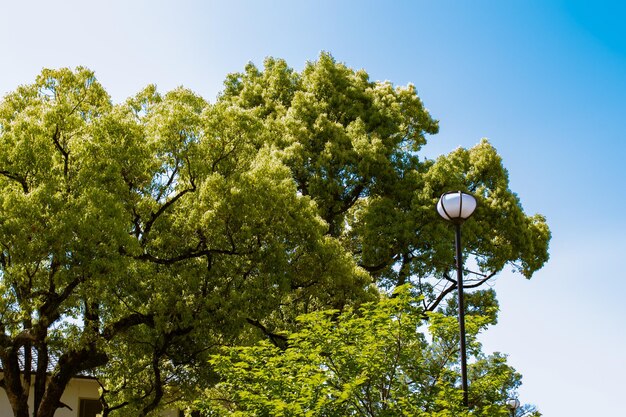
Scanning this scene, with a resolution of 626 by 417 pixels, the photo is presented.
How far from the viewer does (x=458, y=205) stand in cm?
994

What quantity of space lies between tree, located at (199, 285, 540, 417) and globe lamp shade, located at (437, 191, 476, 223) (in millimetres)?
1616

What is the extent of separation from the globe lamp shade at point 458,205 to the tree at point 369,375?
1616mm

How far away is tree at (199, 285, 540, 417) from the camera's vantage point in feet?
34.1

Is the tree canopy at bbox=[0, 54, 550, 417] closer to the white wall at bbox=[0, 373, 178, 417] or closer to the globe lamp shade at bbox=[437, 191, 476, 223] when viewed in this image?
the white wall at bbox=[0, 373, 178, 417]

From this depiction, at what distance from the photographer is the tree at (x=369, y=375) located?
1038 centimetres

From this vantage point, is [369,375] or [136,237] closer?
[369,375]

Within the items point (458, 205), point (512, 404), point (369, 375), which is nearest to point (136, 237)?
point (369, 375)

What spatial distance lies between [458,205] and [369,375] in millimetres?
2919

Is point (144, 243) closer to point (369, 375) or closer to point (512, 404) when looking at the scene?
point (369, 375)

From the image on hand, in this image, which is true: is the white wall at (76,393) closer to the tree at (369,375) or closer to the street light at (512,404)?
the street light at (512,404)

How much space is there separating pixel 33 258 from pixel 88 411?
12.7 metres

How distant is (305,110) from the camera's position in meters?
22.7

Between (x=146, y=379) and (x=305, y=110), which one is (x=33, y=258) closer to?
(x=146, y=379)

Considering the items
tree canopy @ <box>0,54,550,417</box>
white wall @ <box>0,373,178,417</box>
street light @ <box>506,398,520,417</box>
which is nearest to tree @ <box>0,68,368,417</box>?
tree canopy @ <box>0,54,550,417</box>
